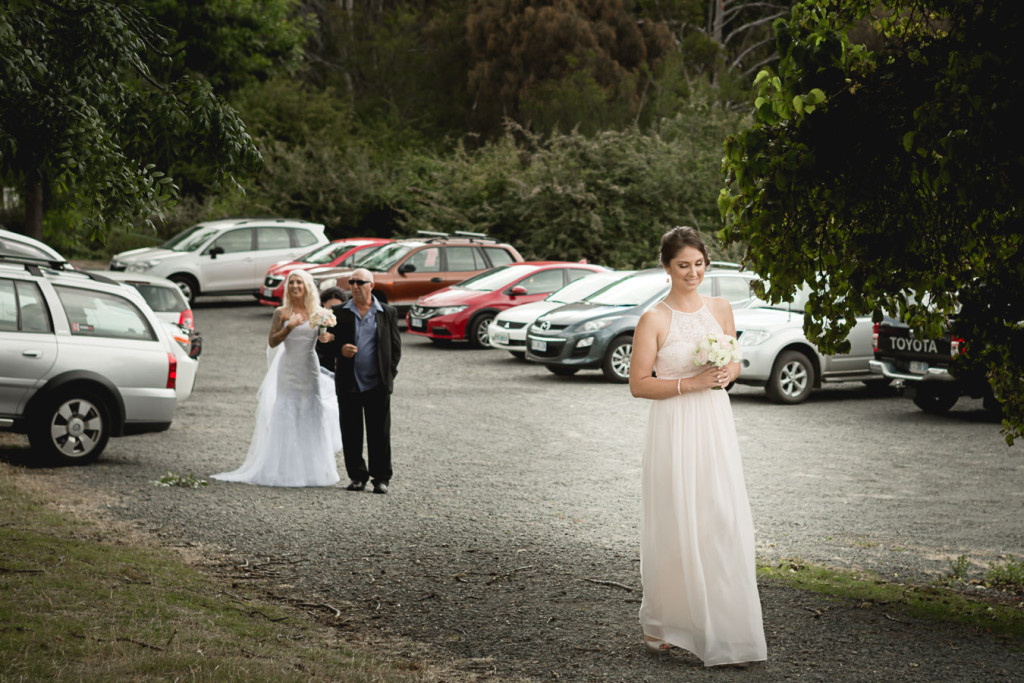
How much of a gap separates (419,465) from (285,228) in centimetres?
1964

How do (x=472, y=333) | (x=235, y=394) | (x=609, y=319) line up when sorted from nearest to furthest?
(x=235, y=394) < (x=609, y=319) < (x=472, y=333)

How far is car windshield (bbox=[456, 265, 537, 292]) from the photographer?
22.2 metres

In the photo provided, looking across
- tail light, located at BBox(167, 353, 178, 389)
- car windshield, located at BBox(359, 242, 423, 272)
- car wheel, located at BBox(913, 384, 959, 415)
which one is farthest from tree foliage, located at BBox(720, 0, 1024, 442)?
car windshield, located at BBox(359, 242, 423, 272)

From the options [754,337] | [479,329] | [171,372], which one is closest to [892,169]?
[171,372]

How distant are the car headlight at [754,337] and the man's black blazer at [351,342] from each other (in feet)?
23.0

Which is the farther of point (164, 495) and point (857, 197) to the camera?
point (164, 495)

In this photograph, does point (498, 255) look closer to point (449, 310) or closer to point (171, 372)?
point (449, 310)

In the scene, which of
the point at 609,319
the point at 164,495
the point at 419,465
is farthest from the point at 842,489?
the point at 609,319

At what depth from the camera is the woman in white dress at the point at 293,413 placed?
10336mm

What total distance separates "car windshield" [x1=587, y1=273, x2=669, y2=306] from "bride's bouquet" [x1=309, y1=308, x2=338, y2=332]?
824 centimetres

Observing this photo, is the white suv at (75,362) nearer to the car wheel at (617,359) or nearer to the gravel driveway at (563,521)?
the gravel driveway at (563,521)

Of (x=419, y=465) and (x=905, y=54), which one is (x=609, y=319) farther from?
(x=905, y=54)

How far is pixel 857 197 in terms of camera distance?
220 inches

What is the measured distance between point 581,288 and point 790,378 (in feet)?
16.3
